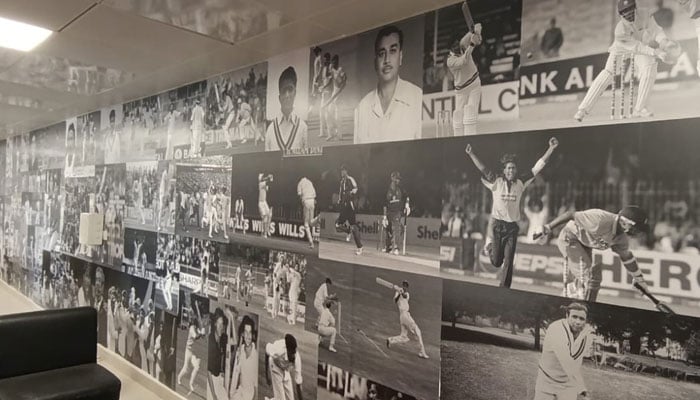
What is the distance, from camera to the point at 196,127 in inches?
142

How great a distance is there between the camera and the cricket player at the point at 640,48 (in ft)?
5.04

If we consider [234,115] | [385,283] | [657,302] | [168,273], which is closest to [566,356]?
[657,302]

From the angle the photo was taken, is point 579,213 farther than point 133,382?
No

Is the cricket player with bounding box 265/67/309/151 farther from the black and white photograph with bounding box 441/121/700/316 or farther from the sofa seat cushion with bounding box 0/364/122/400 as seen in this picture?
the sofa seat cushion with bounding box 0/364/122/400

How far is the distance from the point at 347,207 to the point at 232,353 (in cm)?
150

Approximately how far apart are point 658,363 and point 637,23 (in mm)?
1173

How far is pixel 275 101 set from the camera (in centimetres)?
294

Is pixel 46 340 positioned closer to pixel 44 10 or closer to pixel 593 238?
pixel 44 10

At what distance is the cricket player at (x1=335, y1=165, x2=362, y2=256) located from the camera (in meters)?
2.44

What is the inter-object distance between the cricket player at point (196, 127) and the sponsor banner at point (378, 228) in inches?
60.4

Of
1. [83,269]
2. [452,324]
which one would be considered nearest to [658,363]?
[452,324]

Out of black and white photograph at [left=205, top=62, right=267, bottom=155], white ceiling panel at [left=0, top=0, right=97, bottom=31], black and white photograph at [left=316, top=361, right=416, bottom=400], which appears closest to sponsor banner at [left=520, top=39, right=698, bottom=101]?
black and white photograph at [left=316, top=361, right=416, bottom=400]

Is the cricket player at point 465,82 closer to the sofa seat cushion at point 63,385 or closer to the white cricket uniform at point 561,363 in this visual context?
the white cricket uniform at point 561,363

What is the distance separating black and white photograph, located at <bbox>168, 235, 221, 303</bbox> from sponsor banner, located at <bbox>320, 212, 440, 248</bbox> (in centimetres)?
116
